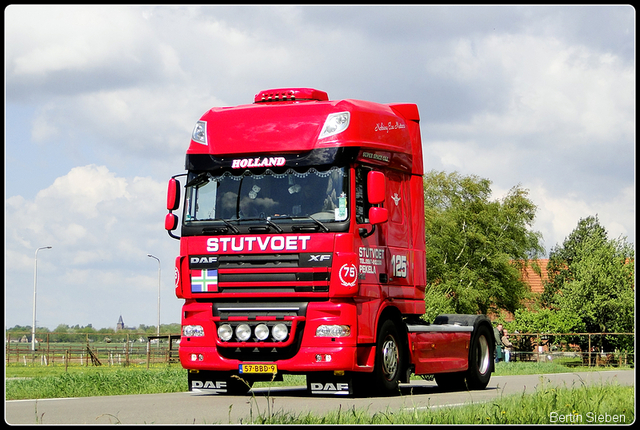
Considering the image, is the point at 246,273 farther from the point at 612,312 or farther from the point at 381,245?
the point at 612,312

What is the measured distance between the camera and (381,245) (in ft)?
46.1

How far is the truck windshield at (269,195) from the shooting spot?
1331 cm

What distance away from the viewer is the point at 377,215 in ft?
43.5

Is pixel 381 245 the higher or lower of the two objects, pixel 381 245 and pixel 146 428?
the higher

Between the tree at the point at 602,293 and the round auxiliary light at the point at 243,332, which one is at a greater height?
the tree at the point at 602,293

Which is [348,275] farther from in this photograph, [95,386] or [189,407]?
[95,386]

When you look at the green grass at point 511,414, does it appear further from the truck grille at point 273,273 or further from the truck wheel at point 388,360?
the truck grille at point 273,273

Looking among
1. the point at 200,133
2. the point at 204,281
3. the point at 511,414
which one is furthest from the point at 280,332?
the point at 511,414

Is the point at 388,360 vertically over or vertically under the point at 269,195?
under

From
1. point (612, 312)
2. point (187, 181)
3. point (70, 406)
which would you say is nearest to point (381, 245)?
point (187, 181)

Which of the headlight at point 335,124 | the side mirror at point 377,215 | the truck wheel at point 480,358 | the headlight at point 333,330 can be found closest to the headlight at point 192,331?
the headlight at point 333,330

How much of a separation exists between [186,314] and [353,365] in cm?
255

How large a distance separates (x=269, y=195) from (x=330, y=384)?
2.69m

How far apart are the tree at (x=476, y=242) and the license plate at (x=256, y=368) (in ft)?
155
